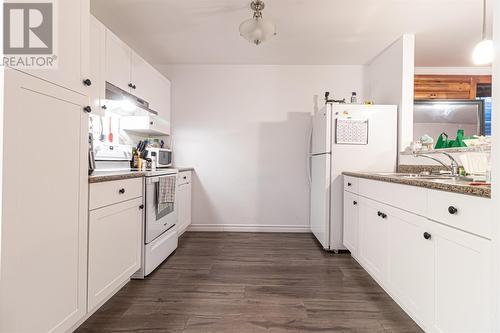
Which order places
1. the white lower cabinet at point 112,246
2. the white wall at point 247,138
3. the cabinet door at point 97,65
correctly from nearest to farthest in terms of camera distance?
the white lower cabinet at point 112,246 < the cabinet door at point 97,65 < the white wall at point 247,138

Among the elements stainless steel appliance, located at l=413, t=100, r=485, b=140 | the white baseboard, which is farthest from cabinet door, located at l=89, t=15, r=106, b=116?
stainless steel appliance, located at l=413, t=100, r=485, b=140

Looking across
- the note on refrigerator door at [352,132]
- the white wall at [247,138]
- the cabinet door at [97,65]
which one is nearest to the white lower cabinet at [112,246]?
the cabinet door at [97,65]

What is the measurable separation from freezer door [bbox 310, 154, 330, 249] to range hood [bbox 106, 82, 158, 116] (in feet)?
6.79

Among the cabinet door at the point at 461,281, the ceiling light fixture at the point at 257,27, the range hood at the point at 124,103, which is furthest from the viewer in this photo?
the range hood at the point at 124,103

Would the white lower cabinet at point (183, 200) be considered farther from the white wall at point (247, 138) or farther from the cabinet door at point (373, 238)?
the cabinet door at point (373, 238)

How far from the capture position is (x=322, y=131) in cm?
304

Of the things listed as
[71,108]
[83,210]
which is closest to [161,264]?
[83,210]

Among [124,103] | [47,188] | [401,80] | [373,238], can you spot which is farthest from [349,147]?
[47,188]

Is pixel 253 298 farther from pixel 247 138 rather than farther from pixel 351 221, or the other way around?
pixel 247 138

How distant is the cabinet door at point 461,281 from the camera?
998 mm

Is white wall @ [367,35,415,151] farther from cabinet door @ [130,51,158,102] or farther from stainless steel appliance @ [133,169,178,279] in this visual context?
cabinet door @ [130,51,158,102]

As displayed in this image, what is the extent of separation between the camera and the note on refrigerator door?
289 cm

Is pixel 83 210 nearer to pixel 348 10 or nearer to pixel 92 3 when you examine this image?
pixel 92 3

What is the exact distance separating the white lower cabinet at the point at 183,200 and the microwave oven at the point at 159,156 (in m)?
0.26
